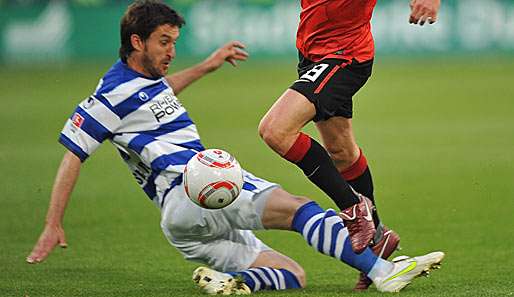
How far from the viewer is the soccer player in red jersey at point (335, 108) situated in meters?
6.14

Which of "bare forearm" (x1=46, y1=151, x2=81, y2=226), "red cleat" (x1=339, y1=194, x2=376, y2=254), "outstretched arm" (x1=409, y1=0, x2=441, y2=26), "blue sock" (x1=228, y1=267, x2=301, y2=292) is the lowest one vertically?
"blue sock" (x1=228, y1=267, x2=301, y2=292)

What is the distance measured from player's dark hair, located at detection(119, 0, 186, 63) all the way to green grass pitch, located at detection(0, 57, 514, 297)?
58.6 inches

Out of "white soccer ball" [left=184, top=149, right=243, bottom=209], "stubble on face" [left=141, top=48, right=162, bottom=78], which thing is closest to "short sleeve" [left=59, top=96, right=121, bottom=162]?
"stubble on face" [left=141, top=48, right=162, bottom=78]

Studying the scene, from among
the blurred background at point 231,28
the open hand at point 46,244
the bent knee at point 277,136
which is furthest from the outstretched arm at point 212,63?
the blurred background at point 231,28

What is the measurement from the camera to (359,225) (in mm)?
6156

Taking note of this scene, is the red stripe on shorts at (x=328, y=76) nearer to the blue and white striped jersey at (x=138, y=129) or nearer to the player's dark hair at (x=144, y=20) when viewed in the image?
the blue and white striped jersey at (x=138, y=129)

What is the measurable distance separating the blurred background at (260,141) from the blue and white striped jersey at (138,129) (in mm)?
706

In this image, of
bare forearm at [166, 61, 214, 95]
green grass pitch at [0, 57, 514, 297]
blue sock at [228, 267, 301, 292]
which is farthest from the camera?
bare forearm at [166, 61, 214, 95]

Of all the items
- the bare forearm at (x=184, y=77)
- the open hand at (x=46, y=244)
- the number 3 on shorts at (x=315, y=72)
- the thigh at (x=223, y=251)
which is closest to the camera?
the open hand at (x=46, y=244)

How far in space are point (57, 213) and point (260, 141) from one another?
9670 mm

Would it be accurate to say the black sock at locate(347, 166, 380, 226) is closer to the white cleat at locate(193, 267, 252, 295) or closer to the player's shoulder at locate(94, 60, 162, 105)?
the white cleat at locate(193, 267, 252, 295)

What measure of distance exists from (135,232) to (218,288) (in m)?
2.80

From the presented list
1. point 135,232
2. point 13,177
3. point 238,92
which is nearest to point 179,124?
point 135,232

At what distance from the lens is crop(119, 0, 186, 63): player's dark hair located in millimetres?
6715
